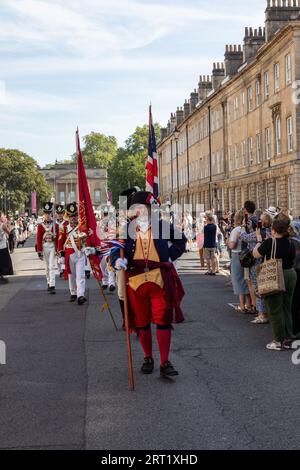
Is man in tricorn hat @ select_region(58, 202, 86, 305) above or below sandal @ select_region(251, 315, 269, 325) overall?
above

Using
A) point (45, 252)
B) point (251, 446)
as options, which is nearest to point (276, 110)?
point (45, 252)

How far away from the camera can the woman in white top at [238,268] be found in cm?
1120

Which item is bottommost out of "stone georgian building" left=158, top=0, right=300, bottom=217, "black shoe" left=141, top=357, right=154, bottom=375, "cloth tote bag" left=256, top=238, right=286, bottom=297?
"black shoe" left=141, top=357, right=154, bottom=375

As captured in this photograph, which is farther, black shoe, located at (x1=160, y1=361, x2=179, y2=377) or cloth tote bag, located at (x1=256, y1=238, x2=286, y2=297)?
cloth tote bag, located at (x1=256, y1=238, x2=286, y2=297)

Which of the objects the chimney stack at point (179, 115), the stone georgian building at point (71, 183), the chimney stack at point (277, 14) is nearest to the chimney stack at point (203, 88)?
the chimney stack at point (179, 115)

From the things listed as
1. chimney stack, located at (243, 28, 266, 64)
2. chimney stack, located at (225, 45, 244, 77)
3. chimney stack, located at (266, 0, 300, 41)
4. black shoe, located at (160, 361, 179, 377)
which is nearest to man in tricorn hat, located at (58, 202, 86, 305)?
black shoe, located at (160, 361, 179, 377)

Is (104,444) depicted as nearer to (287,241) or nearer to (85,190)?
(287,241)

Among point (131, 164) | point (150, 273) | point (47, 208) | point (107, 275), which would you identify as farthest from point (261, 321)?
point (131, 164)

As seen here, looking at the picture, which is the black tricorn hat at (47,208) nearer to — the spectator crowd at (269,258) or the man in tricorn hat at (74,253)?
the man in tricorn hat at (74,253)

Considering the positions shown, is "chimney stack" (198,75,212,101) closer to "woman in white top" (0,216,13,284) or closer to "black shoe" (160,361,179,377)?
"woman in white top" (0,216,13,284)

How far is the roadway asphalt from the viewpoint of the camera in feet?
16.6

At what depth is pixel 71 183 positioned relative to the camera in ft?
529

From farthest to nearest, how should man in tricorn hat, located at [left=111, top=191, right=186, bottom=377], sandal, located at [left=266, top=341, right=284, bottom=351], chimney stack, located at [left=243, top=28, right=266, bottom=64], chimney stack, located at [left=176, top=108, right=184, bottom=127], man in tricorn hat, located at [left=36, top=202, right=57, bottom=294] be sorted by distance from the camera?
1. chimney stack, located at [left=176, top=108, right=184, bottom=127]
2. chimney stack, located at [left=243, top=28, right=266, bottom=64]
3. man in tricorn hat, located at [left=36, top=202, right=57, bottom=294]
4. sandal, located at [left=266, top=341, right=284, bottom=351]
5. man in tricorn hat, located at [left=111, top=191, right=186, bottom=377]

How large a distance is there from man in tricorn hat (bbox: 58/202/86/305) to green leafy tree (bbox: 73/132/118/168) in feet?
504
